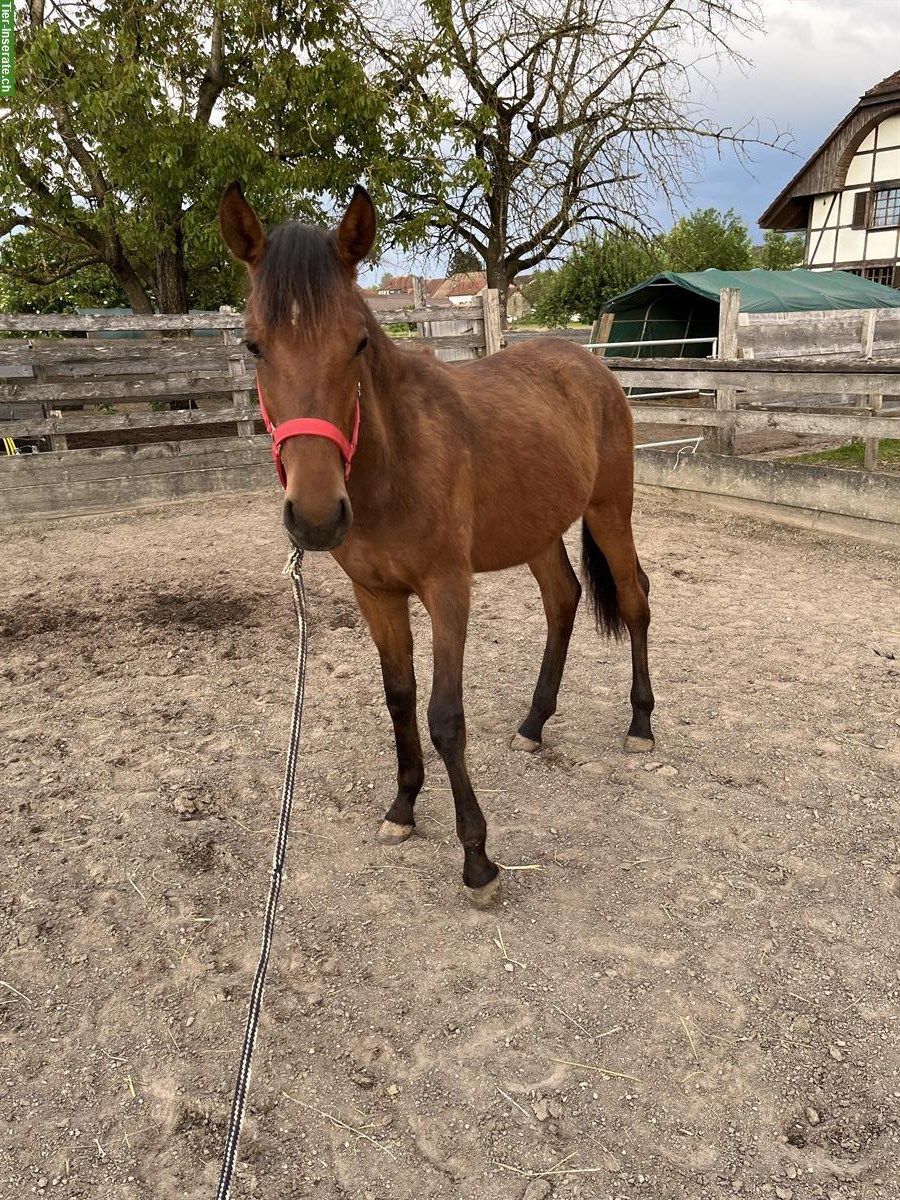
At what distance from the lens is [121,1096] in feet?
6.17

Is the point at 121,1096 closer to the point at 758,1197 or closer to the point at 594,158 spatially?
the point at 758,1197

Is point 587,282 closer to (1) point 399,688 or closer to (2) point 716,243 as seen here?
(2) point 716,243

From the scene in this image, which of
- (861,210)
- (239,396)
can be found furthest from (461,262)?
(861,210)

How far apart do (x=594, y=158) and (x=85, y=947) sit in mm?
16109

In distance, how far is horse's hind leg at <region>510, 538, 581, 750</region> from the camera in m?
3.53

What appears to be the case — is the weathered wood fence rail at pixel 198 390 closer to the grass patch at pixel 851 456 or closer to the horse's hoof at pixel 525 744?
the grass patch at pixel 851 456

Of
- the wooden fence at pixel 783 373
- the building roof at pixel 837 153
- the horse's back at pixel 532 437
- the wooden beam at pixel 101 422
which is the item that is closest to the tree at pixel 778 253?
the building roof at pixel 837 153

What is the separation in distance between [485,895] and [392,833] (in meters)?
0.51

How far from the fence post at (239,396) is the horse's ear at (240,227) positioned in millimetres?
7751

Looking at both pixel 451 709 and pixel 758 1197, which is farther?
pixel 451 709

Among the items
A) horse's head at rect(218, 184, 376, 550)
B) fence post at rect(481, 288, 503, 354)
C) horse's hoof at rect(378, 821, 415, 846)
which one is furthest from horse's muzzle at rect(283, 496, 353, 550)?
fence post at rect(481, 288, 503, 354)

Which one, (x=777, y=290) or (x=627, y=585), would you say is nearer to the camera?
(x=627, y=585)

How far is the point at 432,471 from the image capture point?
2502mm

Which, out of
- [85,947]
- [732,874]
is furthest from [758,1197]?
[85,947]
